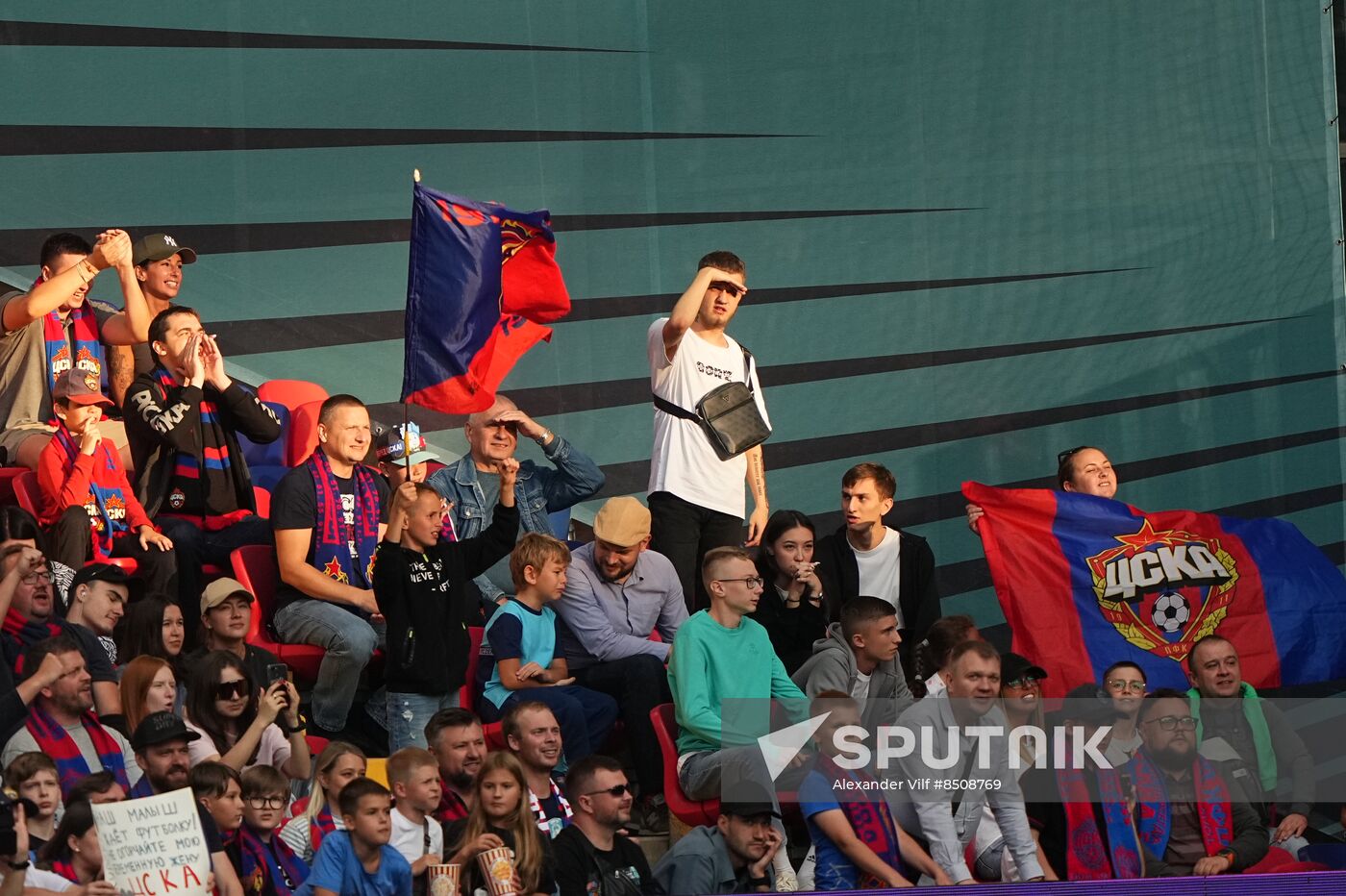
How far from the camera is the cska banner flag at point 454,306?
24.0 feet

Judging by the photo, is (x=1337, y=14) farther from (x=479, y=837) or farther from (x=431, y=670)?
(x=479, y=837)

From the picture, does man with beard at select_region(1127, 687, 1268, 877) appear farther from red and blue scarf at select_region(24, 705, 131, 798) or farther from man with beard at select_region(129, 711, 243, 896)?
red and blue scarf at select_region(24, 705, 131, 798)

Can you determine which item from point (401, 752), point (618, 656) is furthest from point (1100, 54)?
point (401, 752)

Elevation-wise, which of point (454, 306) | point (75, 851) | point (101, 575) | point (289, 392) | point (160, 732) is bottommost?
point (75, 851)

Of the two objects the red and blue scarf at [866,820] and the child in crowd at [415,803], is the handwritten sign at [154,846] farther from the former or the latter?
the red and blue scarf at [866,820]

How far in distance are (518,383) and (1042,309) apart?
280 cm

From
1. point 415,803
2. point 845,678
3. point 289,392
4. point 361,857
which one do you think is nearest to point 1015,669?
point 845,678

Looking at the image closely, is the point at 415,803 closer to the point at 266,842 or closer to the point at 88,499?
the point at 266,842

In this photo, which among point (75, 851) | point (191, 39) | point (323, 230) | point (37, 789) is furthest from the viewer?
point (323, 230)

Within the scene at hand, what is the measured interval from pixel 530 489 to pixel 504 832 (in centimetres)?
255

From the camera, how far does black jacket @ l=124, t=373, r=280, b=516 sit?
7.36 metres

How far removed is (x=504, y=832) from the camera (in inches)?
225

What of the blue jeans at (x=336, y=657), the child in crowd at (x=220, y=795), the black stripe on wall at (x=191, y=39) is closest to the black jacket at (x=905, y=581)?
the blue jeans at (x=336, y=657)

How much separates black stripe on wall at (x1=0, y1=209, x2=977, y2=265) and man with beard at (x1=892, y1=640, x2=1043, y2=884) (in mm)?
4170
